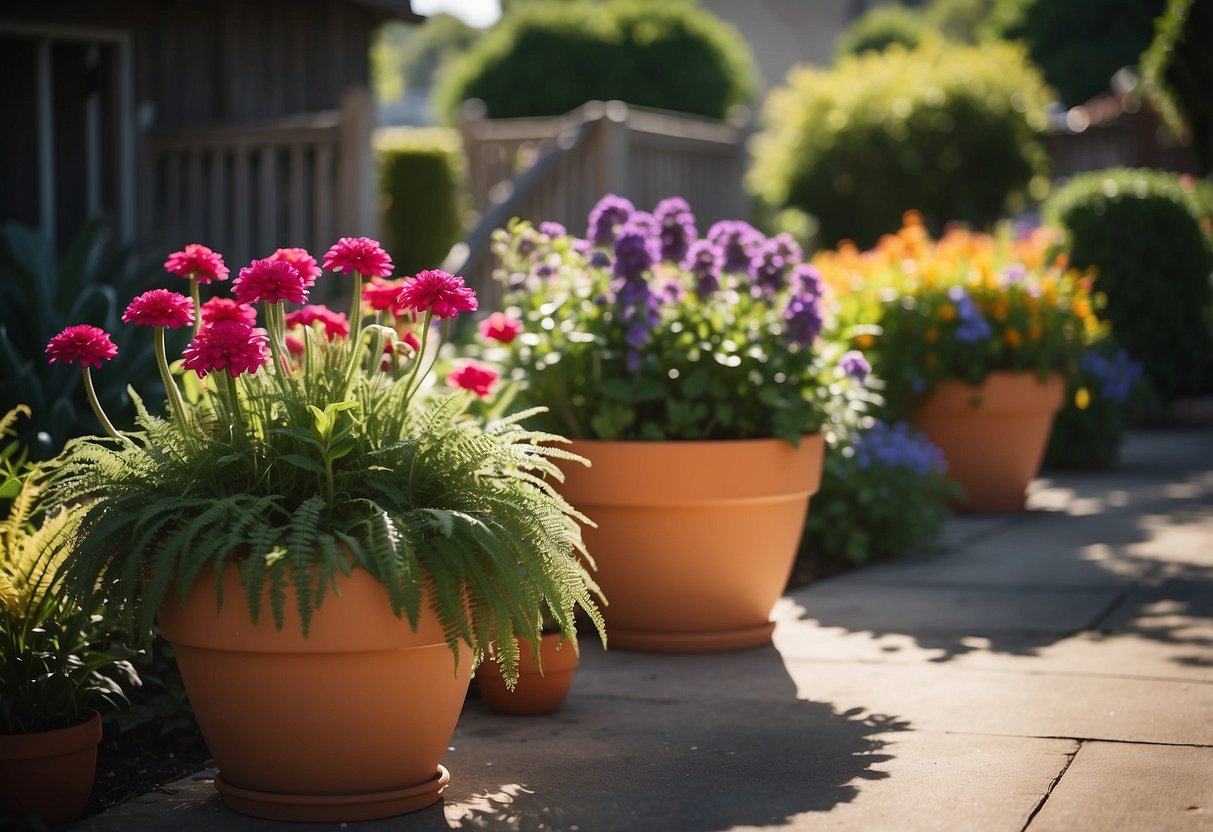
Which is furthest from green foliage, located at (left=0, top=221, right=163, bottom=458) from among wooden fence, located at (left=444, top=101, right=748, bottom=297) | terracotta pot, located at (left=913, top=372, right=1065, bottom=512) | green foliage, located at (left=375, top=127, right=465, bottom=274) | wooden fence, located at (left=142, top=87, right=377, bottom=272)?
green foliage, located at (left=375, top=127, right=465, bottom=274)

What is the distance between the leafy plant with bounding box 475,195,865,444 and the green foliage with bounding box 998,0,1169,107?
3425cm

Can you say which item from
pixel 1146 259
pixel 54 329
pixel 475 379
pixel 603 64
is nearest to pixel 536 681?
pixel 475 379

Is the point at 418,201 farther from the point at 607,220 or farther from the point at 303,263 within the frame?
the point at 303,263

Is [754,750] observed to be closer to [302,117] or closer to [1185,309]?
[302,117]

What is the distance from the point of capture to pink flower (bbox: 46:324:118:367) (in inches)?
128

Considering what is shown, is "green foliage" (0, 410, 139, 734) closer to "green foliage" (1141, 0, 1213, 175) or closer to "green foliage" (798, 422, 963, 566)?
"green foliage" (798, 422, 963, 566)

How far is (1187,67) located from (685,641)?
959 centimetres

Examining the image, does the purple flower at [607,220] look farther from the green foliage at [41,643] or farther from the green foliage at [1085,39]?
the green foliage at [1085,39]

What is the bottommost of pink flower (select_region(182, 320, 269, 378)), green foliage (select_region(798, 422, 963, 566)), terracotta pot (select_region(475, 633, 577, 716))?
terracotta pot (select_region(475, 633, 577, 716))

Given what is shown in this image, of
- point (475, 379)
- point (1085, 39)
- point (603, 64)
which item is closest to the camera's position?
point (475, 379)

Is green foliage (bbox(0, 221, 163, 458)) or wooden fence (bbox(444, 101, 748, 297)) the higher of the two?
wooden fence (bbox(444, 101, 748, 297))

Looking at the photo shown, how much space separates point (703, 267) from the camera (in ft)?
15.9

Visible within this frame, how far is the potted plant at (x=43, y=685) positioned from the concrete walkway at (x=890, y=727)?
0.42 ft

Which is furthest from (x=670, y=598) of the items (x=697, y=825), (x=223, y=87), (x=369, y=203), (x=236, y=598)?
(x=223, y=87)
